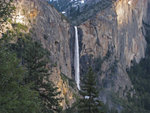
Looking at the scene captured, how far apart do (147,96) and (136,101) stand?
10.2 metres

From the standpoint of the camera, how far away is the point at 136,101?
9356cm

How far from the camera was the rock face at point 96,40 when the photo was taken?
160 feet

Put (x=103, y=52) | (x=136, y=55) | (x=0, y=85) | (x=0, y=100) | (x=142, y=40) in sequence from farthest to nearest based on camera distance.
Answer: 1. (x=142, y=40)
2. (x=136, y=55)
3. (x=103, y=52)
4. (x=0, y=85)
5. (x=0, y=100)

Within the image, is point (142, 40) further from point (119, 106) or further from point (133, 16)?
point (119, 106)

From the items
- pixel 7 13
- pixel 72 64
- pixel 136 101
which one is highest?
pixel 7 13

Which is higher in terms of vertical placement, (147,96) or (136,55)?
(136,55)

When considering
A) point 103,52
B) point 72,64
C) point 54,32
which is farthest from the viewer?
point 103,52

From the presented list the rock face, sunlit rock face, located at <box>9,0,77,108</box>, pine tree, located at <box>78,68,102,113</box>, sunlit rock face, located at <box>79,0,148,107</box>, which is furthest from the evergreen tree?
sunlit rock face, located at <box>79,0,148,107</box>

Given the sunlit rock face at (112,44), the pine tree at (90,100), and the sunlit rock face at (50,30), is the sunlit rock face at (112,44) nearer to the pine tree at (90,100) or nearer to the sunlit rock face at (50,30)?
the sunlit rock face at (50,30)

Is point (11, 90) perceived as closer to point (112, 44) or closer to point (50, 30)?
point (50, 30)

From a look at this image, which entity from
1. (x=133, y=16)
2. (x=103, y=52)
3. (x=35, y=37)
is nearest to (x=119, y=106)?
(x=103, y=52)

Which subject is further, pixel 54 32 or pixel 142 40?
pixel 142 40

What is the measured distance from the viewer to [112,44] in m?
87.1

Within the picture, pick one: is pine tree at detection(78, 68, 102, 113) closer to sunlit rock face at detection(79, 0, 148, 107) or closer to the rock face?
the rock face
